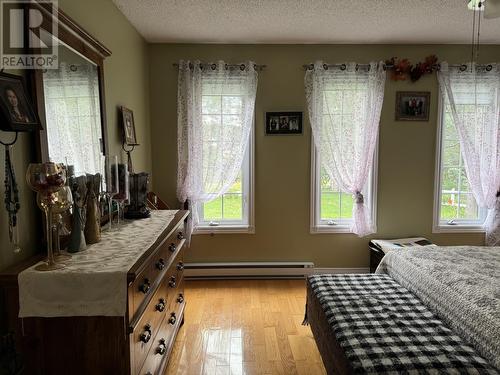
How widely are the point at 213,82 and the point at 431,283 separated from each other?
2.65 metres

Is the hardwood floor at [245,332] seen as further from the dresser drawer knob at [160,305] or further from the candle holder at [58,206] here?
the candle holder at [58,206]

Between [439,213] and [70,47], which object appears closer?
[70,47]

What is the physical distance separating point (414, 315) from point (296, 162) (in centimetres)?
210

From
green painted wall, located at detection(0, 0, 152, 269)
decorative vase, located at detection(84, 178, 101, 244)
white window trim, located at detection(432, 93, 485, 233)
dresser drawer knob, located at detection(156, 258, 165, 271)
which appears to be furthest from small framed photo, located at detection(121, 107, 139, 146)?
white window trim, located at detection(432, 93, 485, 233)

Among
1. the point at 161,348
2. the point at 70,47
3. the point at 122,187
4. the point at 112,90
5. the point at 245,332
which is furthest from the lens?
the point at 245,332

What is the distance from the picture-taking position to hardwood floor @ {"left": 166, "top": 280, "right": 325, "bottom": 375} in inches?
90.9

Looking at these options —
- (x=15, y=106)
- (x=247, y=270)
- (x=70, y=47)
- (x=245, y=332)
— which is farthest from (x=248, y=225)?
(x=15, y=106)

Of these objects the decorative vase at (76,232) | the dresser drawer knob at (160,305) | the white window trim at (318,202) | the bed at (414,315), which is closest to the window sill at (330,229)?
the white window trim at (318,202)

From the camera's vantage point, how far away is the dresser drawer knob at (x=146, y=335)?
1.58 meters

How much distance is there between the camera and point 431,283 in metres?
2.09

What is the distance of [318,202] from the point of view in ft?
12.6

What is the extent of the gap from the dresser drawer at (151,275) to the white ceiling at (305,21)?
1.78m

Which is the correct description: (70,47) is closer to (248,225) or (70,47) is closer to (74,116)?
(74,116)

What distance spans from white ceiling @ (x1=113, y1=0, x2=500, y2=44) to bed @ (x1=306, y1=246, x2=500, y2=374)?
190cm
